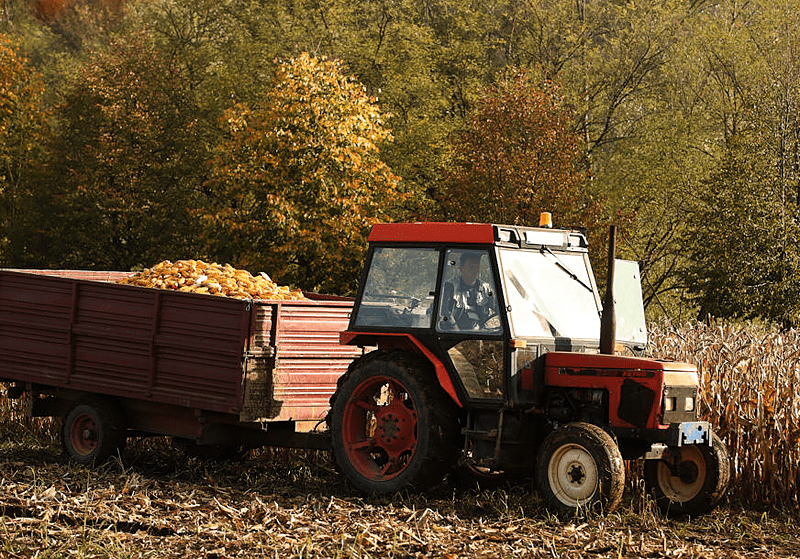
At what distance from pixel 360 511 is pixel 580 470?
1.66 m

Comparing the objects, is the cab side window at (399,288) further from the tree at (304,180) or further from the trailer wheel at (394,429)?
the tree at (304,180)

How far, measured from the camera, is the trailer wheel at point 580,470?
8125mm

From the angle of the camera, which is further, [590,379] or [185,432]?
[185,432]

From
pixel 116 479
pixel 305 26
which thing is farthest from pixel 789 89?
pixel 116 479

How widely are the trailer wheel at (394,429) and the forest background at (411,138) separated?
15784 millimetres

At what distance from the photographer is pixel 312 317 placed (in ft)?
34.0

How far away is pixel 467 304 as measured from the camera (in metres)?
8.97

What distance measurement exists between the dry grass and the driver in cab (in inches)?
54.8

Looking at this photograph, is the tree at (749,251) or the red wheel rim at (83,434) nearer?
the red wheel rim at (83,434)

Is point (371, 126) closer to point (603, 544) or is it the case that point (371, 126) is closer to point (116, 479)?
point (116, 479)

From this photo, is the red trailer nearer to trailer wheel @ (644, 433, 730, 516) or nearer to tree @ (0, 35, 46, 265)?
trailer wheel @ (644, 433, 730, 516)

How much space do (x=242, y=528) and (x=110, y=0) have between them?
5241cm

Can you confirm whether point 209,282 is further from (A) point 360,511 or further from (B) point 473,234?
(A) point 360,511

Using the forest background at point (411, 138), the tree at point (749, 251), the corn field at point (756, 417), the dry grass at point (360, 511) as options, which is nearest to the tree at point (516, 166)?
the forest background at point (411, 138)
